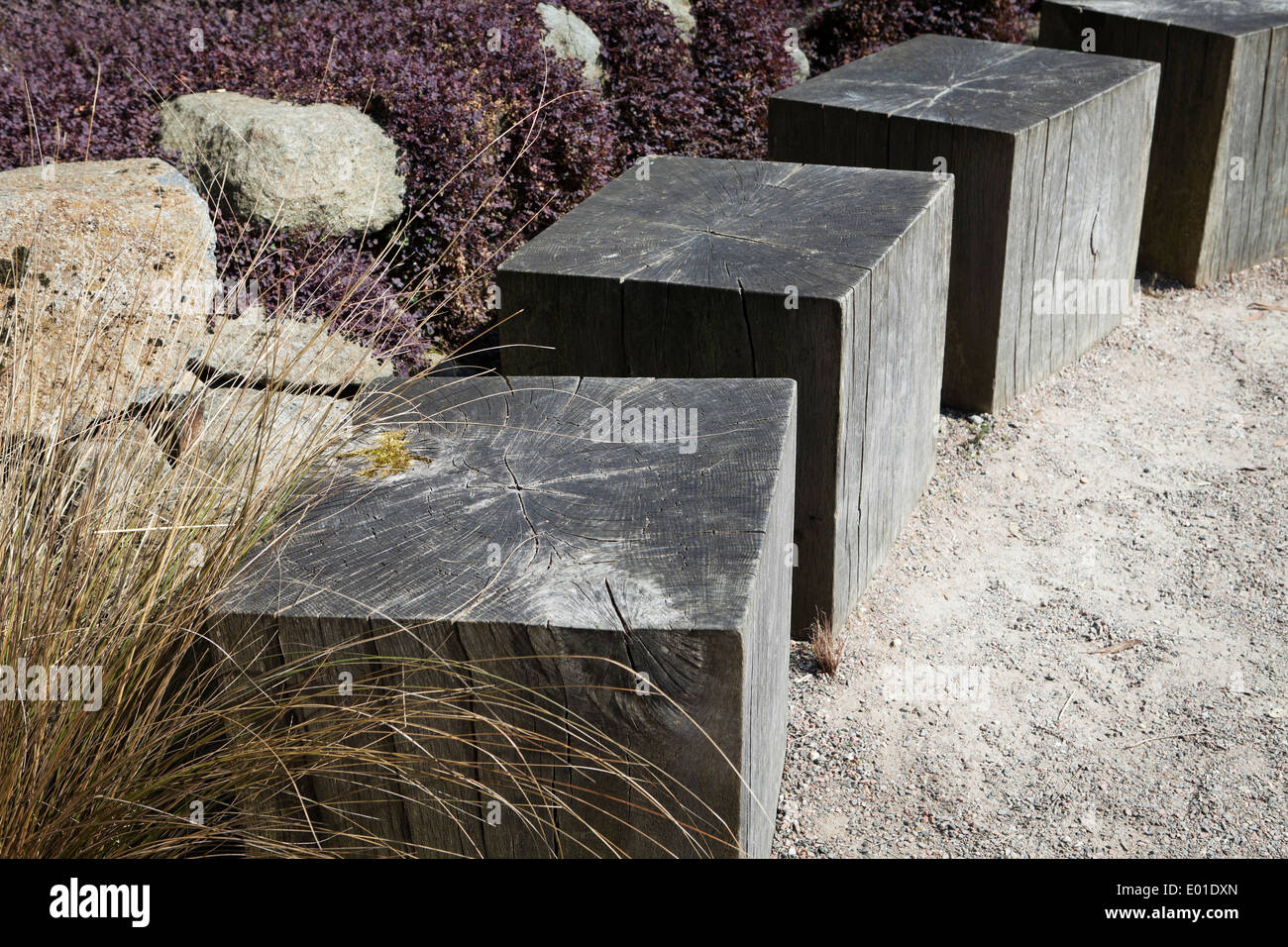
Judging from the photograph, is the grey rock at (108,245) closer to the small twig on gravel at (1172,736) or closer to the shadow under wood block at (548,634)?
the shadow under wood block at (548,634)

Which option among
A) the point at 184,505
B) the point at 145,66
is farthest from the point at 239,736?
the point at 145,66

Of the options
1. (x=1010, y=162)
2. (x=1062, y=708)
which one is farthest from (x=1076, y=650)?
(x=1010, y=162)

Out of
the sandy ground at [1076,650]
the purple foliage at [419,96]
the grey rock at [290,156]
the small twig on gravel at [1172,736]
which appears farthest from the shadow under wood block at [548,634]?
the grey rock at [290,156]

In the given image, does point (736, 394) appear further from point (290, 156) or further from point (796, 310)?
point (290, 156)

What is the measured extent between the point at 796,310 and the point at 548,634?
1502 mm

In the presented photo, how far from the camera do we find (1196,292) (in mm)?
5918

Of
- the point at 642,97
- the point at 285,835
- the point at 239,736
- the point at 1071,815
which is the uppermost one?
the point at 642,97

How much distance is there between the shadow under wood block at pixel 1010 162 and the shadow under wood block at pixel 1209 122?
1.68ft

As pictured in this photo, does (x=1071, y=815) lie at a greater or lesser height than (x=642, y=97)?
lesser

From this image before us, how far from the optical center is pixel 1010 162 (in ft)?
14.4

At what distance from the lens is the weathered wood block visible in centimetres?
334

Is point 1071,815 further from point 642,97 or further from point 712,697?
point 642,97

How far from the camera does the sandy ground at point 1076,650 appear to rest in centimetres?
299
